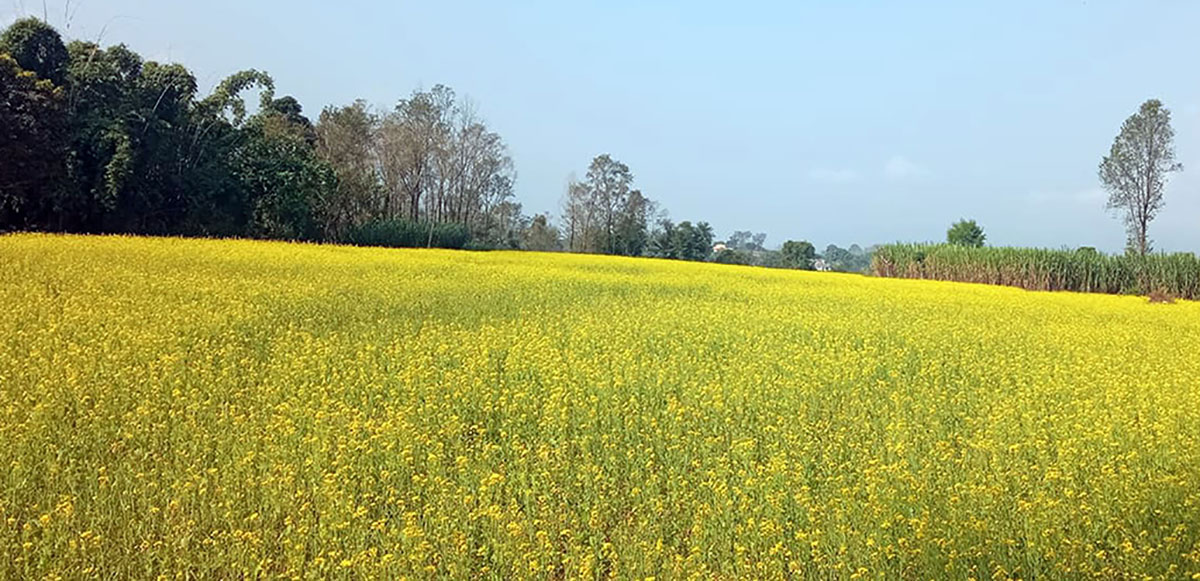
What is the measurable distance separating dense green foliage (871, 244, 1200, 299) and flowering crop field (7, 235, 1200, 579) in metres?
16.8

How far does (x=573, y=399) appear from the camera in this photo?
5703 millimetres

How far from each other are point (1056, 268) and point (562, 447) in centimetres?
2572

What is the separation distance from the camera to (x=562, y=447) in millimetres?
4676

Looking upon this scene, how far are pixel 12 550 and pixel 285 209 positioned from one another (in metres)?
24.5

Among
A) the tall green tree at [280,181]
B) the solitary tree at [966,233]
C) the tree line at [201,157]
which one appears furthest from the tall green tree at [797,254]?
the tall green tree at [280,181]

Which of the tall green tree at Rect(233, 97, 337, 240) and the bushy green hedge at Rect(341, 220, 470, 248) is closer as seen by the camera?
the tall green tree at Rect(233, 97, 337, 240)

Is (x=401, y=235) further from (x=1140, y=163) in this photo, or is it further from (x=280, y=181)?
(x=1140, y=163)

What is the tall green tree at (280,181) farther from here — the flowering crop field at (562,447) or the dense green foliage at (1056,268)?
the dense green foliage at (1056,268)

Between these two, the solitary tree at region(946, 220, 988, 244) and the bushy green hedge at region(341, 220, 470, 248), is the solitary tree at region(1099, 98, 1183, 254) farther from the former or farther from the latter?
the bushy green hedge at region(341, 220, 470, 248)

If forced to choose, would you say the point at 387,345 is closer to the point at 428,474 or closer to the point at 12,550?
the point at 428,474

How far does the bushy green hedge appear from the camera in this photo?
29500mm

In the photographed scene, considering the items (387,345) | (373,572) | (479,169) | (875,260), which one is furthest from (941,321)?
(479,169)

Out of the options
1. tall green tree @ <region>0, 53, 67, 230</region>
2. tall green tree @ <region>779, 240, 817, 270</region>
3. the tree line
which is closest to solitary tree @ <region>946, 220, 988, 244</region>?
tall green tree @ <region>779, 240, 817, 270</region>

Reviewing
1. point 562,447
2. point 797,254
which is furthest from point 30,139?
point 797,254
